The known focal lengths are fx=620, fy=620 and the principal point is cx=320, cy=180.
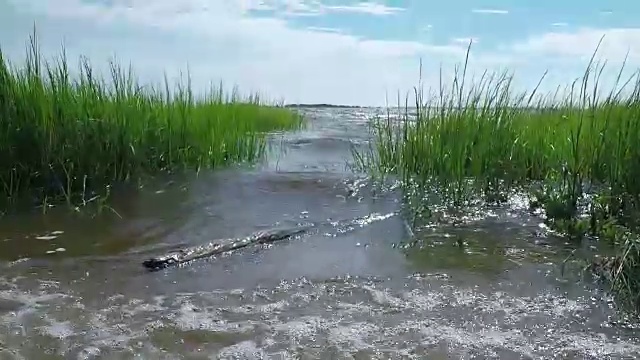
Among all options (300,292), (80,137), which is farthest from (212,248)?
(80,137)

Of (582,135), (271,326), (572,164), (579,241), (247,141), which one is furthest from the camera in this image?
(247,141)

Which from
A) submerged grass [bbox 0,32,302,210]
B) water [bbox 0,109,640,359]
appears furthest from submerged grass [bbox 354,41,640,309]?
submerged grass [bbox 0,32,302,210]

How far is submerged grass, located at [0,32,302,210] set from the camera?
4914mm

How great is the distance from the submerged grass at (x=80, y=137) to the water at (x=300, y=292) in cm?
52

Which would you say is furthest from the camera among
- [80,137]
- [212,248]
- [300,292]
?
[80,137]

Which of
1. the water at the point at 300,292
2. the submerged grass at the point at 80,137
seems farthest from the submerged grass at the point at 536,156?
the submerged grass at the point at 80,137

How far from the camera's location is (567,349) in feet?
7.81

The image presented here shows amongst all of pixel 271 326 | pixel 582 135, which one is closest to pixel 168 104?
pixel 582 135

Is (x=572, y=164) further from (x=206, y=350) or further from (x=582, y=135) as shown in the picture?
(x=206, y=350)

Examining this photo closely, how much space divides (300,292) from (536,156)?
3.62 m

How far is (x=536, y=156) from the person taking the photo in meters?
5.86

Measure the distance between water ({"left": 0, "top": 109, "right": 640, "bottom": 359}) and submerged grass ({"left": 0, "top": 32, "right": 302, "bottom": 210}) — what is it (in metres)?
0.52

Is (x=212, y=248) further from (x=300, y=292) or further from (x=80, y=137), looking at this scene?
(x=80, y=137)

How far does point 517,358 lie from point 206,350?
Answer: 1168mm
